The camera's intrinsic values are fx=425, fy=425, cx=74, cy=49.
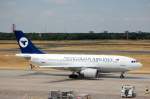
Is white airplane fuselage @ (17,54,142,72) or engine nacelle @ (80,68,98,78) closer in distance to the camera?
engine nacelle @ (80,68,98,78)

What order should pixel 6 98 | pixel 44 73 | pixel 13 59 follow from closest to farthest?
pixel 6 98 < pixel 44 73 < pixel 13 59

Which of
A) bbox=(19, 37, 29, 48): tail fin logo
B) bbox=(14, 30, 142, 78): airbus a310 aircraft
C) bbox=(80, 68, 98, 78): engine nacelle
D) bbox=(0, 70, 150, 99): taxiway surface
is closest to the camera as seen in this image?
bbox=(0, 70, 150, 99): taxiway surface

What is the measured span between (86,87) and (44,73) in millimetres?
17668

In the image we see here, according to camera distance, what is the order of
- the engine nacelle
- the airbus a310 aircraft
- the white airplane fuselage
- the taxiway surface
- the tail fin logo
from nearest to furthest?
1. the taxiway surface
2. the engine nacelle
3. the airbus a310 aircraft
4. the white airplane fuselage
5. the tail fin logo

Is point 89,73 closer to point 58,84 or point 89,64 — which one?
point 89,64

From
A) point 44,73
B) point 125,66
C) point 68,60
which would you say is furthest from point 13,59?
point 125,66

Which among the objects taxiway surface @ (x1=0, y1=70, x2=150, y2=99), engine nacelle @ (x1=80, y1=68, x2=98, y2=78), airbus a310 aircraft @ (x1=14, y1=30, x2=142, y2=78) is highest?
airbus a310 aircraft @ (x1=14, y1=30, x2=142, y2=78)

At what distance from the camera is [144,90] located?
46531mm

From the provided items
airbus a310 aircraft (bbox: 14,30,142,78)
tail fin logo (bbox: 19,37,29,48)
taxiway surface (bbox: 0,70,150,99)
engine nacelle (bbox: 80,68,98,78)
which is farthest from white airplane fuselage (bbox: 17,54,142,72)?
tail fin logo (bbox: 19,37,29,48)

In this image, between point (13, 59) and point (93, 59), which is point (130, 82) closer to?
point (93, 59)

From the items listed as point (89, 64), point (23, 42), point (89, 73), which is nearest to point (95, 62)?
point (89, 64)

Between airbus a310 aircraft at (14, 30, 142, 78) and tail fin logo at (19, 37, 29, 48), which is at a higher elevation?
tail fin logo at (19, 37, 29, 48)

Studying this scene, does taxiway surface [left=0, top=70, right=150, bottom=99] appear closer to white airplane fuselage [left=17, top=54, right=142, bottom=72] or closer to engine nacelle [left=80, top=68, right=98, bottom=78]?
engine nacelle [left=80, top=68, right=98, bottom=78]

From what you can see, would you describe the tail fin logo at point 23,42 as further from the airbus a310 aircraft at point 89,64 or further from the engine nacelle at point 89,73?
the engine nacelle at point 89,73
